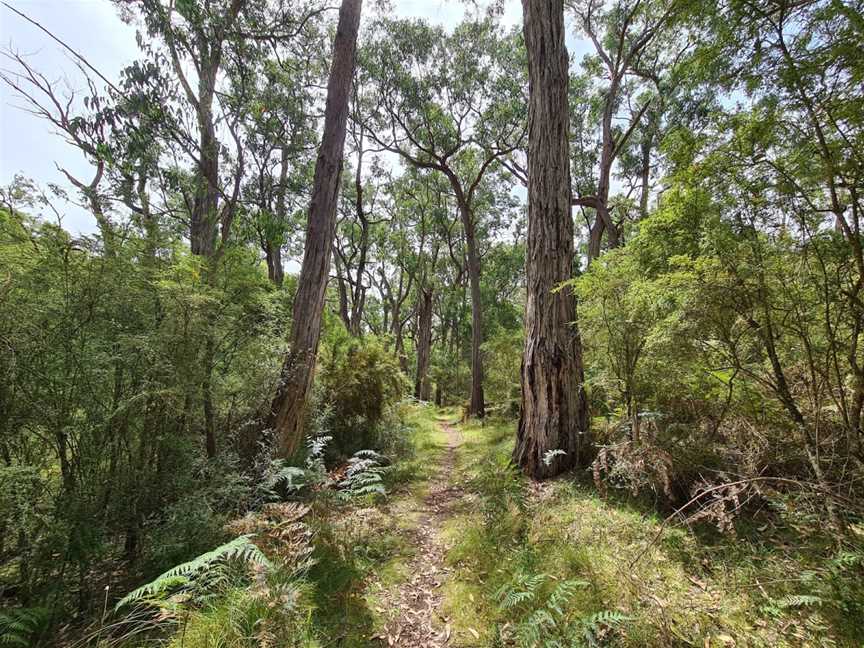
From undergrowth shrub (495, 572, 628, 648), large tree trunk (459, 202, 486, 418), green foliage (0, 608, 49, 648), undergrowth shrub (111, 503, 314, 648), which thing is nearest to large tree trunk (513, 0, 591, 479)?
undergrowth shrub (495, 572, 628, 648)

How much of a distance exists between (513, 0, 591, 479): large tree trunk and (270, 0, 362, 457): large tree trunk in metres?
2.78

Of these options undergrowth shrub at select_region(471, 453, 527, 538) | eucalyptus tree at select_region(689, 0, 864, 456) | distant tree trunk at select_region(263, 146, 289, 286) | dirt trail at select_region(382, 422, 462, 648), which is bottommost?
dirt trail at select_region(382, 422, 462, 648)

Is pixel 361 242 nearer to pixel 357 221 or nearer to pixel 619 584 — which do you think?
pixel 357 221

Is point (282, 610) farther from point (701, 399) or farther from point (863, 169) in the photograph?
→ point (863, 169)

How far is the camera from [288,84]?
9.05 metres

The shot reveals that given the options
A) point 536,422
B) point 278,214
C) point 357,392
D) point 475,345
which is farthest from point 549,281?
point 475,345


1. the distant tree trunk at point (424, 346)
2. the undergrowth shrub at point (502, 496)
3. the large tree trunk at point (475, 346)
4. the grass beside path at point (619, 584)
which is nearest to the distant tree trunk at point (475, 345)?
the large tree trunk at point (475, 346)

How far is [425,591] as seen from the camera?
2.87 meters

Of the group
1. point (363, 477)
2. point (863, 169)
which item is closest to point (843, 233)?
point (863, 169)

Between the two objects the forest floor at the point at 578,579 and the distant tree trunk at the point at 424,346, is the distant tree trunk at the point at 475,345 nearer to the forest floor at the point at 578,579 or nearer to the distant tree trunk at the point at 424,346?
the distant tree trunk at the point at 424,346

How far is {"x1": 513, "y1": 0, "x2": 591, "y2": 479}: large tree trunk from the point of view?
4348 millimetres

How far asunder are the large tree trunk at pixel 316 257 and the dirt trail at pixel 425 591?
2046mm

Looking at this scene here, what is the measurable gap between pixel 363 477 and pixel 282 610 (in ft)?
6.58

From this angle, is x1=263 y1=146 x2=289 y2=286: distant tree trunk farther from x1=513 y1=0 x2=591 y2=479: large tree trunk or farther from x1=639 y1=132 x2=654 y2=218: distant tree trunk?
x1=639 y1=132 x2=654 y2=218: distant tree trunk
